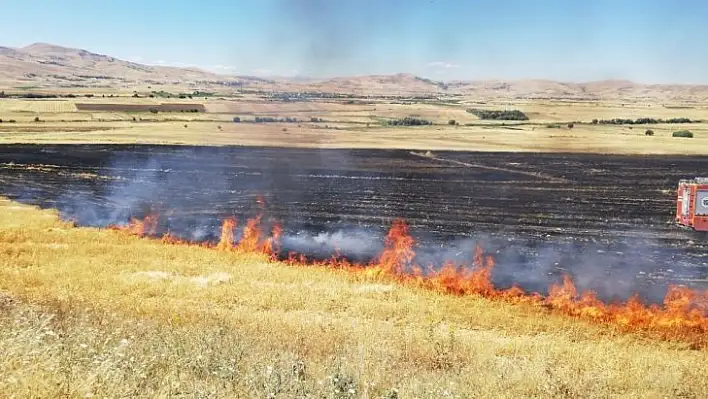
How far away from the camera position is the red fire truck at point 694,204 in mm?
24406

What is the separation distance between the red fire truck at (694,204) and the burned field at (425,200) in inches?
86.5

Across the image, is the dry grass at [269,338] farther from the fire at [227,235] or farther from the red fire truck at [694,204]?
the red fire truck at [694,204]

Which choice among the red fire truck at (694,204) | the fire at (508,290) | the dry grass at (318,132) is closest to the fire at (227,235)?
the fire at (508,290)

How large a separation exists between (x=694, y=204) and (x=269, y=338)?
19.2m

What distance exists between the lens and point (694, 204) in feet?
80.9

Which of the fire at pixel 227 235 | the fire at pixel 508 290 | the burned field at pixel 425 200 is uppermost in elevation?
the burned field at pixel 425 200

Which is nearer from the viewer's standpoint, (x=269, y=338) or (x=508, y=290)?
(x=269, y=338)

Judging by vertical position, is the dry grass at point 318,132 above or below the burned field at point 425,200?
above

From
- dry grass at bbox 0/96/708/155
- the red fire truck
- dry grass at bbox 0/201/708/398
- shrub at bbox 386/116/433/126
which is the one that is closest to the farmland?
dry grass at bbox 0/201/708/398

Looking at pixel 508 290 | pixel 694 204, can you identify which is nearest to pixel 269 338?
pixel 508 290

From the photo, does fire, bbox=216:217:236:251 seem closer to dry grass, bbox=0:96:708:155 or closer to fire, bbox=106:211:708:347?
fire, bbox=106:211:708:347

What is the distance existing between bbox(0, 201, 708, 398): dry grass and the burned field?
5.71 m

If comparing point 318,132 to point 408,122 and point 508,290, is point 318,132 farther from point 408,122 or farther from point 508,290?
point 508,290

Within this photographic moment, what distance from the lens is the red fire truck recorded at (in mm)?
24406
